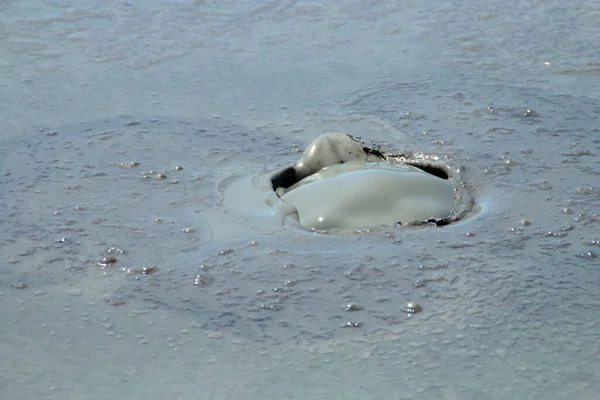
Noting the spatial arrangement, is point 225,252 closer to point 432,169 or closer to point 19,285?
point 19,285

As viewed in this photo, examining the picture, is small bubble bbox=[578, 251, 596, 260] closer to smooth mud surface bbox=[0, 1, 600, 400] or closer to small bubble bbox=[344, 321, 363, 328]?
smooth mud surface bbox=[0, 1, 600, 400]

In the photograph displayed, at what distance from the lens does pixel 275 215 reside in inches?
111

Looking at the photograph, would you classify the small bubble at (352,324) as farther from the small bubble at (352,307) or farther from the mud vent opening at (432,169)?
the mud vent opening at (432,169)

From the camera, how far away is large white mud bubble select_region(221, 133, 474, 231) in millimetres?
2779

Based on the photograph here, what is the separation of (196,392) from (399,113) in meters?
1.87

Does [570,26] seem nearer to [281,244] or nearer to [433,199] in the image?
[433,199]

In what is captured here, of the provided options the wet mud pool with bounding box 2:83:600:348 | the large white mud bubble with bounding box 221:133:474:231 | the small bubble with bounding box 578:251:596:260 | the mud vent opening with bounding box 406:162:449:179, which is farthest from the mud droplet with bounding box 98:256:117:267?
the small bubble with bounding box 578:251:596:260

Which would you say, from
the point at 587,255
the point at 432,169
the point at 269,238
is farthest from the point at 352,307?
the point at 432,169

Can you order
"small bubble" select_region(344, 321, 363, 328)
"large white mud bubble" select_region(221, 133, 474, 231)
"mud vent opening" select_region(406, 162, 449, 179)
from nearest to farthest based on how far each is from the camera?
"small bubble" select_region(344, 321, 363, 328) → "large white mud bubble" select_region(221, 133, 474, 231) → "mud vent opening" select_region(406, 162, 449, 179)

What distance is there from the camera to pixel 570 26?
4207 mm

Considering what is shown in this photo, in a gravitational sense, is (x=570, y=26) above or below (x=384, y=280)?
above

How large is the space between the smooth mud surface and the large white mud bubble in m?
0.06

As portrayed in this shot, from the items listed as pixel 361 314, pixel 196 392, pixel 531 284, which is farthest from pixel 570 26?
pixel 196 392

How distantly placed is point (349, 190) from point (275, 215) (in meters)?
Answer: 0.27
